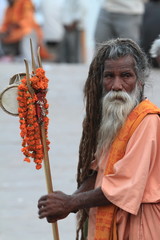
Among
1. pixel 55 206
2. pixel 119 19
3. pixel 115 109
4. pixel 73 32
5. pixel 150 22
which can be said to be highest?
pixel 115 109

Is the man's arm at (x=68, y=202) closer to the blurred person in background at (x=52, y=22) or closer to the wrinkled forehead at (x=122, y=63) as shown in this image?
the wrinkled forehead at (x=122, y=63)

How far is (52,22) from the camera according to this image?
1318 centimetres

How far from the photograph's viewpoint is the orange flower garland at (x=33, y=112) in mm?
3830

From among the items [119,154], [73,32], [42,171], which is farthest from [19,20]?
[119,154]

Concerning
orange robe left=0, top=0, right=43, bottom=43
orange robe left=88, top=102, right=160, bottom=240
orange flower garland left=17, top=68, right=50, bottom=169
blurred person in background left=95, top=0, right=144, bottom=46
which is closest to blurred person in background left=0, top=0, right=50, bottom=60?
orange robe left=0, top=0, right=43, bottom=43

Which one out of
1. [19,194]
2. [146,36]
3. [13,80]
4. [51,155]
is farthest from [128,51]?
[146,36]

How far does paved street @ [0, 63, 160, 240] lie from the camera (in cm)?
628

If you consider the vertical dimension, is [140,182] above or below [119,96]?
below

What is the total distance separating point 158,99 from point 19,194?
7.91ft

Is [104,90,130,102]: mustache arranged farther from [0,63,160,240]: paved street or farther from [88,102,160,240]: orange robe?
[0,63,160,240]: paved street

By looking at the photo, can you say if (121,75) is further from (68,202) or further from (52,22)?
(52,22)

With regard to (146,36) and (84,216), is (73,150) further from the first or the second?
(84,216)

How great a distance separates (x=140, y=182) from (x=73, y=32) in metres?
8.90

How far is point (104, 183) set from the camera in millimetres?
3754
